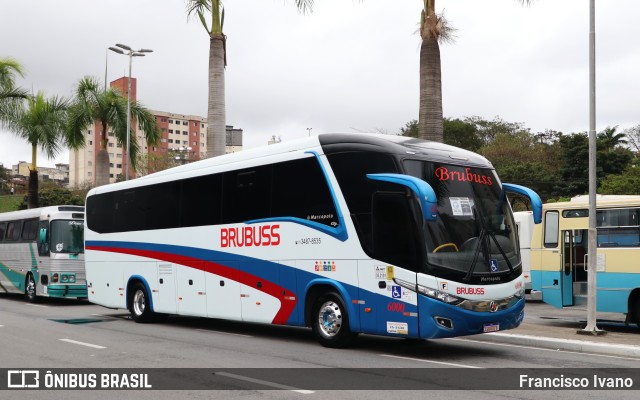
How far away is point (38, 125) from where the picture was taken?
34.3 m

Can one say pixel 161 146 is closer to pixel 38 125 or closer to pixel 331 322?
pixel 38 125

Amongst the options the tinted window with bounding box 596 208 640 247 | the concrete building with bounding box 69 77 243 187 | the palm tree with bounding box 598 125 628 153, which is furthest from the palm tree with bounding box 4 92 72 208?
the concrete building with bounding box 69 77 243 187

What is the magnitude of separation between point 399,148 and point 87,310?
47.9 feet

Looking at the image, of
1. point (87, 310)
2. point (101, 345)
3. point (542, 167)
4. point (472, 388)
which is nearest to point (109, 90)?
point (87, 310)

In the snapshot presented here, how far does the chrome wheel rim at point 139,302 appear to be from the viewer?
1852 cm

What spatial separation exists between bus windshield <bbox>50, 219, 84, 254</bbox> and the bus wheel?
2.18 m

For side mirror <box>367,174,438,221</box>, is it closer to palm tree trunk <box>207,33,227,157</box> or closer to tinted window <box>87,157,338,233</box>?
tinted window <box>87,157,338,233</box>

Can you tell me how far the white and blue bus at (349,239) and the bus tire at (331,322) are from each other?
0.9 inches

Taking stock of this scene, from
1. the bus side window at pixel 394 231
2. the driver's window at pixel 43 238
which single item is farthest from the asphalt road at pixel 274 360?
the driver's window at pixel 43 238

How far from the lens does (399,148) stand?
474 inches

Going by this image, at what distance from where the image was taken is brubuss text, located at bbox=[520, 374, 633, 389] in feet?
30.6

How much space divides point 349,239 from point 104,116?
84.1 ft

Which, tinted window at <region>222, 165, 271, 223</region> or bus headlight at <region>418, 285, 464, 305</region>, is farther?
tinted window at <region>222, 165, 271, 223</region>

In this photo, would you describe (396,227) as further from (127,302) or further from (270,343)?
(127,302)
